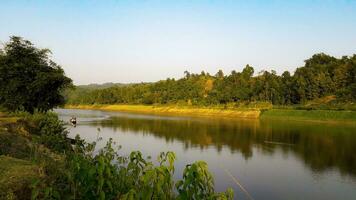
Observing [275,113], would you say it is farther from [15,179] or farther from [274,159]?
[15,179]

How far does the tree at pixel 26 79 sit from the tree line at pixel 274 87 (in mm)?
32429

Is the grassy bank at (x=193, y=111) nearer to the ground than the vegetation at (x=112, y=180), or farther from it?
nearer to the ground

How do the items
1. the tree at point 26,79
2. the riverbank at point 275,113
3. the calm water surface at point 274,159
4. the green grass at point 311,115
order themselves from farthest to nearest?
the riverbank at point 275,113, the green grass at point 311,115, the tree at point 26,79, the calm water surface at point 274,159

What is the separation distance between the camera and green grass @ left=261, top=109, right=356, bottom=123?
66213 mm

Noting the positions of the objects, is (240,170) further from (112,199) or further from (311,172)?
(112,199)

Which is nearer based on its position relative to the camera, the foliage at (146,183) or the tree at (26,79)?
the foliage at (146,183)

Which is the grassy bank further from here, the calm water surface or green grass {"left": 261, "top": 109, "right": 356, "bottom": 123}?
the calm water surface

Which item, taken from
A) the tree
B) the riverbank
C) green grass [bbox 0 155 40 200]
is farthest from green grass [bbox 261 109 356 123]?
green grass [bbox 0 155 40 200]

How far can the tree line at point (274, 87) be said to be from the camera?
88.1 m

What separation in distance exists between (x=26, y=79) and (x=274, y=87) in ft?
259

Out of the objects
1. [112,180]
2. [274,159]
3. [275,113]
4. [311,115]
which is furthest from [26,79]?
[275,113]

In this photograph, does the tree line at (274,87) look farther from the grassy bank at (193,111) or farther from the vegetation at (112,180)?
the vegetation at (112,180)

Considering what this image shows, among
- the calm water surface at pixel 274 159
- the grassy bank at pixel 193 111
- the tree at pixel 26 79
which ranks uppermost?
the tree at pixel 26 79

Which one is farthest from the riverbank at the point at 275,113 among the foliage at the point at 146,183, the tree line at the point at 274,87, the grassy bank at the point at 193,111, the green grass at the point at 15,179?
the foliage at the point at 146,183
